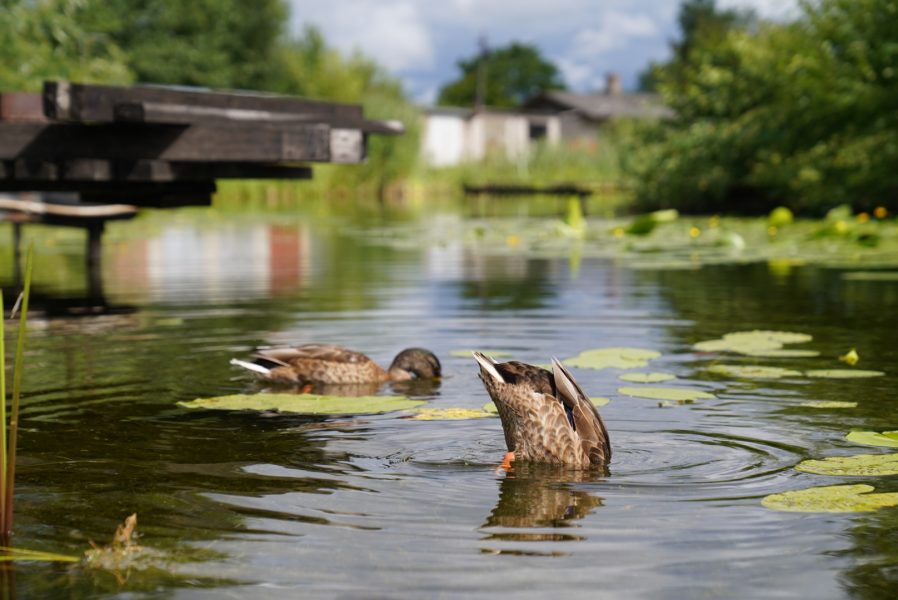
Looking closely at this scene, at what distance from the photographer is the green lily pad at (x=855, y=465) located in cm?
512

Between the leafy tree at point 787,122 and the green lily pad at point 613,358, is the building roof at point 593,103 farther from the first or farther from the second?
the green lily pad at point 613,358

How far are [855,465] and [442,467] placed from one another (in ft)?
5.55

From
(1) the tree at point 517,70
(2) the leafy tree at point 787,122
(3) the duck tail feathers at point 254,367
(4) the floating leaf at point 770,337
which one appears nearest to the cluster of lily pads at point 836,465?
(4) the floating leaf at point 770,337

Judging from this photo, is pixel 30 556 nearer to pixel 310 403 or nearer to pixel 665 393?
pixel 310 403

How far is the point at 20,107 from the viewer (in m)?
10.3

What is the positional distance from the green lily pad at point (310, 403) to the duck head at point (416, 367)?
71 cm

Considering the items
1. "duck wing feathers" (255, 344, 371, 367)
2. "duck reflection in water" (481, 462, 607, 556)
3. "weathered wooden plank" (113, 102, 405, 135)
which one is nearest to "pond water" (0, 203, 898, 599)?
"duck reflection in water" (481, 462, 607, 556)

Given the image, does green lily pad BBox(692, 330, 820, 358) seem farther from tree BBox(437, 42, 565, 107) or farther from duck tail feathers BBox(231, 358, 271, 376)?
tree BBox(437, 42, 565, 107)

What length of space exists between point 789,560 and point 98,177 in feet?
22.7

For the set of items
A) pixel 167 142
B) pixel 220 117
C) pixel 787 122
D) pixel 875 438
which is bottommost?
pixel 875 438

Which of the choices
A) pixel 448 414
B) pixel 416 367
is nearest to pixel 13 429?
pixel 448 414

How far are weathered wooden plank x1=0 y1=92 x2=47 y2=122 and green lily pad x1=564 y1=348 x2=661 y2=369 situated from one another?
4978 mm

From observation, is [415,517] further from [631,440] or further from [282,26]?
[282,26]

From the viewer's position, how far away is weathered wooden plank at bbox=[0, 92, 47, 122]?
10.3 meters
